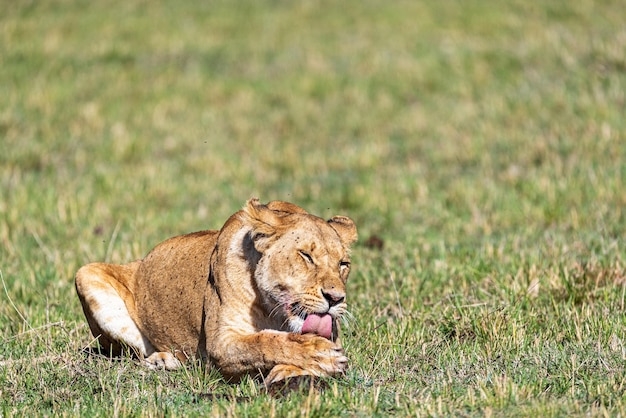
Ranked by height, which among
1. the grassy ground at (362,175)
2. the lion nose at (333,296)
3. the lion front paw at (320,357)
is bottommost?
the grassy ground at (362,175)

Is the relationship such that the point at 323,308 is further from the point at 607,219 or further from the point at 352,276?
the point at 607,219

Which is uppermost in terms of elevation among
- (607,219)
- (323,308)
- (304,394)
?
(323,308)

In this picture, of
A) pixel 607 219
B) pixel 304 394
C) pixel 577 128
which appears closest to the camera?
pixel 304 394

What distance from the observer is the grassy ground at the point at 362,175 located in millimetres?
4969

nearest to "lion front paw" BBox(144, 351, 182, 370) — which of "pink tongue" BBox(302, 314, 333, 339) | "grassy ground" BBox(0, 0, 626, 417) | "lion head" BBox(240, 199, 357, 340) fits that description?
"grassy ground" BBox(0, 0, 626, 417)

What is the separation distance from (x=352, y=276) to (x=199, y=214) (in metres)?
2.91

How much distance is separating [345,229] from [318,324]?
772mm

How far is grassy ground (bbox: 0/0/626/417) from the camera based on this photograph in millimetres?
4969

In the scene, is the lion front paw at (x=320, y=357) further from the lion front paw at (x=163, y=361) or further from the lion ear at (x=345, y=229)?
the lion front paw at (x=163, y=361)

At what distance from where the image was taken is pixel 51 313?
6.57 meters

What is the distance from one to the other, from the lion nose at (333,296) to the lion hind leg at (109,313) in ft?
5.19

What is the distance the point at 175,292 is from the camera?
18.6 ft

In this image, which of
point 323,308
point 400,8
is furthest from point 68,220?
point 400,8

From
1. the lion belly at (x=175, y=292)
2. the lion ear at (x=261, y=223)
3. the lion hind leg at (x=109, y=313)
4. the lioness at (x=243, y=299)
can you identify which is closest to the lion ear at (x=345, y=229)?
the lioness at (x=243, y=299)
